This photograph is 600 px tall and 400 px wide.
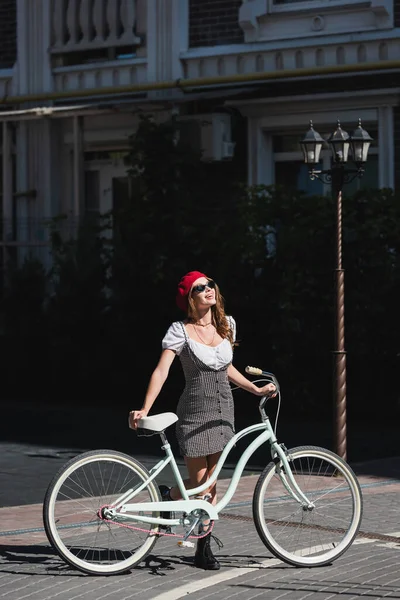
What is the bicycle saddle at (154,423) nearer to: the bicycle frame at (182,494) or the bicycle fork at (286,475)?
the bicycle frame at (182,494)

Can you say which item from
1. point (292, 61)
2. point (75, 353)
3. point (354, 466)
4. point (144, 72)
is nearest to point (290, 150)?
point (292, 61)

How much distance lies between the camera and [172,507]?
7.90 metres

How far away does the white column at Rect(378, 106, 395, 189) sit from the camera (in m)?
17.5

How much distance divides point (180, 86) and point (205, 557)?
39.2 feet

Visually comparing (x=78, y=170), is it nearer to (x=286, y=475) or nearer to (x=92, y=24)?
(x=92, y=24)

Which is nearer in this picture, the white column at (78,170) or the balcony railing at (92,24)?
the balcony railing at (92,24)

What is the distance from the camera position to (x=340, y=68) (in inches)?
698

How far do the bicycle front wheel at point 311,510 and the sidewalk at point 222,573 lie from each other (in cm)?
11

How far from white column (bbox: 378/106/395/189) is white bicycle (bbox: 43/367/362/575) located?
382 inches

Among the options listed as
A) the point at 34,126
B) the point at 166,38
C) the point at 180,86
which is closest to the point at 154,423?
the point at 180,86

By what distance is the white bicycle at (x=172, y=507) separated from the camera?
7789 millimetres

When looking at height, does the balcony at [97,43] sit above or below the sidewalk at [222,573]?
above

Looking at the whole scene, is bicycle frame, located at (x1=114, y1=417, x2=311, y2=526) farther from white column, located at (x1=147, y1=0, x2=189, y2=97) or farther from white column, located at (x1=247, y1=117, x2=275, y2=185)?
white column, located at (x1=147, y1=0, x2=189, y2=97)

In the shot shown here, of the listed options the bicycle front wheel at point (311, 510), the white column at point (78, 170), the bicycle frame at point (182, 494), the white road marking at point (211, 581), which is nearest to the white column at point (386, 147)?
the white column at point (78, 170)
